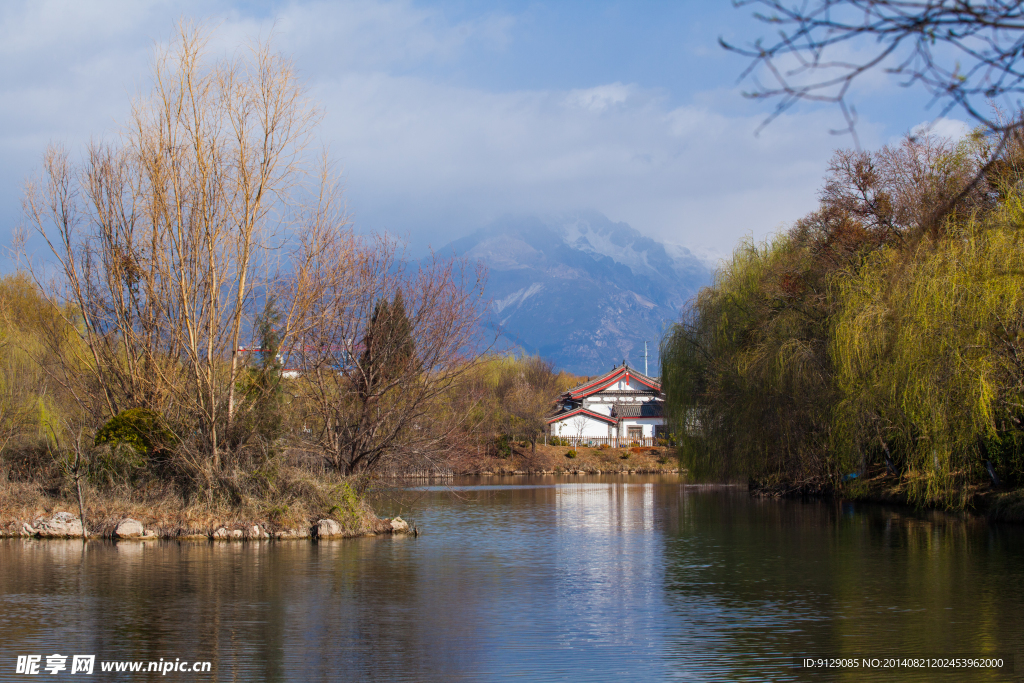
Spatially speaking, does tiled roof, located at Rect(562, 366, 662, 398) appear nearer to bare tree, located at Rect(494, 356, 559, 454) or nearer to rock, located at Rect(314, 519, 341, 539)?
bare tree, located at Rect(494, 356, 559, 454)

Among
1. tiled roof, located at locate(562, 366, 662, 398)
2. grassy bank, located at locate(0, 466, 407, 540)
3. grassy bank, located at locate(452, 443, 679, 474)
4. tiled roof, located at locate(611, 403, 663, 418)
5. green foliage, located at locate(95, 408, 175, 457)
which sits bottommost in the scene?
grassy bank, located at locate(452, 443, 679, 474)

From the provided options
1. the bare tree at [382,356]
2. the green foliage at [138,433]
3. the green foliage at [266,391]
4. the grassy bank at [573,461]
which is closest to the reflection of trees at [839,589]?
the bare tree at [382,356]

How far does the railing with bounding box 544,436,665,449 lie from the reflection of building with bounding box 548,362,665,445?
0.25 feet

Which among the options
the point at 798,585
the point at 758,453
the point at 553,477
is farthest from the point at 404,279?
the point at 553,477

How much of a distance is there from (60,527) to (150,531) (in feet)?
5.75

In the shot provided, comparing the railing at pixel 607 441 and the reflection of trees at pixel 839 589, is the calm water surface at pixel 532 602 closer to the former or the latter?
the reflection of trees at pixel 839 589

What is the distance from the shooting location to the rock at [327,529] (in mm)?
16773

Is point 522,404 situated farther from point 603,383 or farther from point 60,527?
point 60,527

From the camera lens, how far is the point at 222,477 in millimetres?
16734

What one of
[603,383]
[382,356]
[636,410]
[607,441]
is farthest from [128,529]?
[603,383]

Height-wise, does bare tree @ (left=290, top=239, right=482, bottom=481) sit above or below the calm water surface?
above

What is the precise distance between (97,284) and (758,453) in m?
18.7

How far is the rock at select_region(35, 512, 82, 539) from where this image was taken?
54.1 ft

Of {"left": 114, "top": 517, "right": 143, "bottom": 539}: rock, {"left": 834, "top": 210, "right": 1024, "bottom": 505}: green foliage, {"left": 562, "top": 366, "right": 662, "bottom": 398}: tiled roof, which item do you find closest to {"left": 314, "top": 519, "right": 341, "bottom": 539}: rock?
{"left": 114, "top": 517, "right": 143, "bottom": 539}: rock
